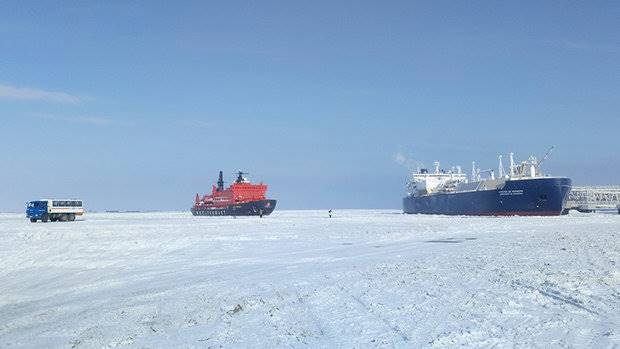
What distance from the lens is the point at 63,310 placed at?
36.4 feet

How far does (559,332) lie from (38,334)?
8167 mm

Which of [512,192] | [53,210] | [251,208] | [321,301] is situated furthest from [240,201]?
[321,301]

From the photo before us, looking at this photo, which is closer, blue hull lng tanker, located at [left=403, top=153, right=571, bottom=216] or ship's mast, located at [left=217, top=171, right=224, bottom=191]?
blue hull lng tanker, located at [left=403, top=153, right=571, bottom=216]

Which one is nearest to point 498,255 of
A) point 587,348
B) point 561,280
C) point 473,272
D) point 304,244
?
point 473,272

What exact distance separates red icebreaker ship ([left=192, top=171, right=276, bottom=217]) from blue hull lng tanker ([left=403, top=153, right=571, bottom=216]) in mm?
28227

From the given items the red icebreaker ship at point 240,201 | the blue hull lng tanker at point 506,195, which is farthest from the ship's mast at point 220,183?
the blue hull lng tanker at point 506,195

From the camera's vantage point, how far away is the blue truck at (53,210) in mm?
62438

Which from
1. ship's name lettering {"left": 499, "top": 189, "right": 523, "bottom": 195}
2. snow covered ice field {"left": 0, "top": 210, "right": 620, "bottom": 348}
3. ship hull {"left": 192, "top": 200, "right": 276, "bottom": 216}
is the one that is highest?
ship's name lettering {"left": 499, "top": 189, "right": 523, "bottom": 195}

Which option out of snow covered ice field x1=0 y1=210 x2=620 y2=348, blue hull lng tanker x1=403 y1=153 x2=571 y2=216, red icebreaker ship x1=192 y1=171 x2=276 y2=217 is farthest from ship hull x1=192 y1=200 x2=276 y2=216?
snow covered ice field x1=0 y1=210 x2=620 y2=348

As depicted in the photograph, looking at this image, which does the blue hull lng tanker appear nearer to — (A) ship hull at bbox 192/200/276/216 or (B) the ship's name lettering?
(B) the ship's name lettering

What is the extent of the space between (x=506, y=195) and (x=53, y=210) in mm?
54947

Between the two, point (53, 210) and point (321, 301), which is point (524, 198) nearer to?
point (53, 210)

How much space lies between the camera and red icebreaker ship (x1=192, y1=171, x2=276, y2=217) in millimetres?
91375

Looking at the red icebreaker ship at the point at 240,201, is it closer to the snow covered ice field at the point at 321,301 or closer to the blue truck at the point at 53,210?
the blue truck at the point at 53,210
